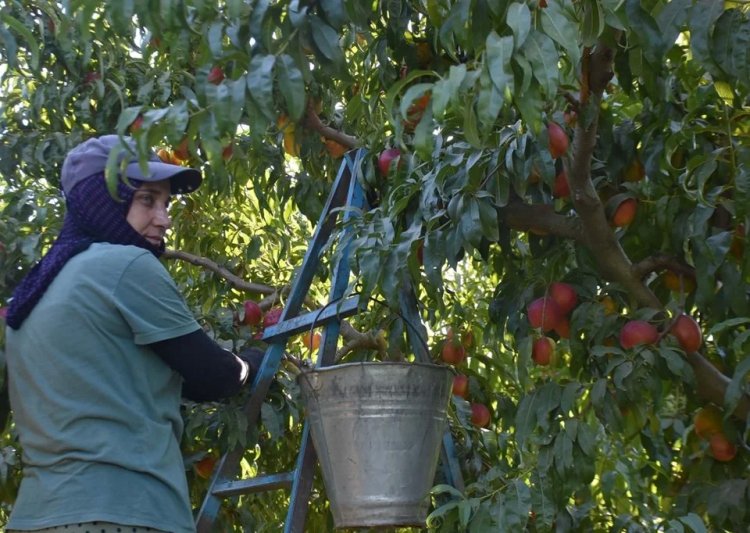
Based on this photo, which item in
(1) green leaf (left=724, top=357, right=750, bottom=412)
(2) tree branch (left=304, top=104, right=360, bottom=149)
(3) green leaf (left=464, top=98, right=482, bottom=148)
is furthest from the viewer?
(2) tree branch (left=304, top=104, right=360, bottom=149)

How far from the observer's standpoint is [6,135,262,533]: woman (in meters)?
2.08

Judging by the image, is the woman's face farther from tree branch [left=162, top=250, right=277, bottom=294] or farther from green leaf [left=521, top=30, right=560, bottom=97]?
tree branch [left=162, top=250, right=277, bottom=294]

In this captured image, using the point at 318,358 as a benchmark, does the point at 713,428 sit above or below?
below

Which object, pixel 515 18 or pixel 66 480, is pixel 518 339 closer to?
pixel 66 480

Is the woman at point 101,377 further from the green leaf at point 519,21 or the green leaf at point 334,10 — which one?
the green leaf at point 519,21

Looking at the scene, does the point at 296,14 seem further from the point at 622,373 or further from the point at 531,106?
the point at 622,373

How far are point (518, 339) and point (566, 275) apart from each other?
0.23m

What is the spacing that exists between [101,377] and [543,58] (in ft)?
3.21

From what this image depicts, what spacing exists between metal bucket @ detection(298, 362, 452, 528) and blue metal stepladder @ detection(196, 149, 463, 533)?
0.20 m

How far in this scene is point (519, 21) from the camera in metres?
1.59

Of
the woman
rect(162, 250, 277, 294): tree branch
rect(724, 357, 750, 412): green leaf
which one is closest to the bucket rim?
the woman

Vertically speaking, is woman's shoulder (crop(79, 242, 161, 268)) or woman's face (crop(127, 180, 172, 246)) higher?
woman's face (crop(127, 180, 172, 246))

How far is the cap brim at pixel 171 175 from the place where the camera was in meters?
2.36

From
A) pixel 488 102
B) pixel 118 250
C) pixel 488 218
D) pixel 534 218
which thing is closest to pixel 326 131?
pixel 534 218
